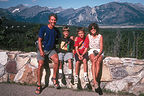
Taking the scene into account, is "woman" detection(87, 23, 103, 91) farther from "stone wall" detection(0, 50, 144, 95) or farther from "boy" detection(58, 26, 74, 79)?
"boy" detection(58, 26, 74, 79)

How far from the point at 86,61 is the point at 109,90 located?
101 cm

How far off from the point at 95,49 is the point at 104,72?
0.70 meters

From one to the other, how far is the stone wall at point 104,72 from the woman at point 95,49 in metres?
0.26

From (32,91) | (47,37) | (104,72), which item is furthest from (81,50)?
(32,91)

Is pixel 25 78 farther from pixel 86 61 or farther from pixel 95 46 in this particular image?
pixel 95 46

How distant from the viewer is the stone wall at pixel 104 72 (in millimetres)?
3920

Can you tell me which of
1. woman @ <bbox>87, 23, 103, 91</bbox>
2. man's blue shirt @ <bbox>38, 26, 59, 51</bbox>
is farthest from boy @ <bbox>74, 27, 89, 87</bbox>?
man's blue shirt @ <bbox>38, 26, 59, 51</bbox>

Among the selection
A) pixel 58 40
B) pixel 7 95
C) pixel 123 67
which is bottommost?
pixel 7 95

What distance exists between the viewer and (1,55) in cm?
441

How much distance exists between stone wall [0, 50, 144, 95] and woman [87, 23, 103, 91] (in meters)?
0.26

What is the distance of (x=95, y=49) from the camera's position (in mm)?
4164

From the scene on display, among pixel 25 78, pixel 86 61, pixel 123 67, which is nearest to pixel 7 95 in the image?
pixel 25 78

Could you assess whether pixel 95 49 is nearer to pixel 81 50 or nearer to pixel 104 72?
pixel 81 50

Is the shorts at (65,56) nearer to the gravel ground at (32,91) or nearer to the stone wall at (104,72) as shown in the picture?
the stone wall at (104,72)
